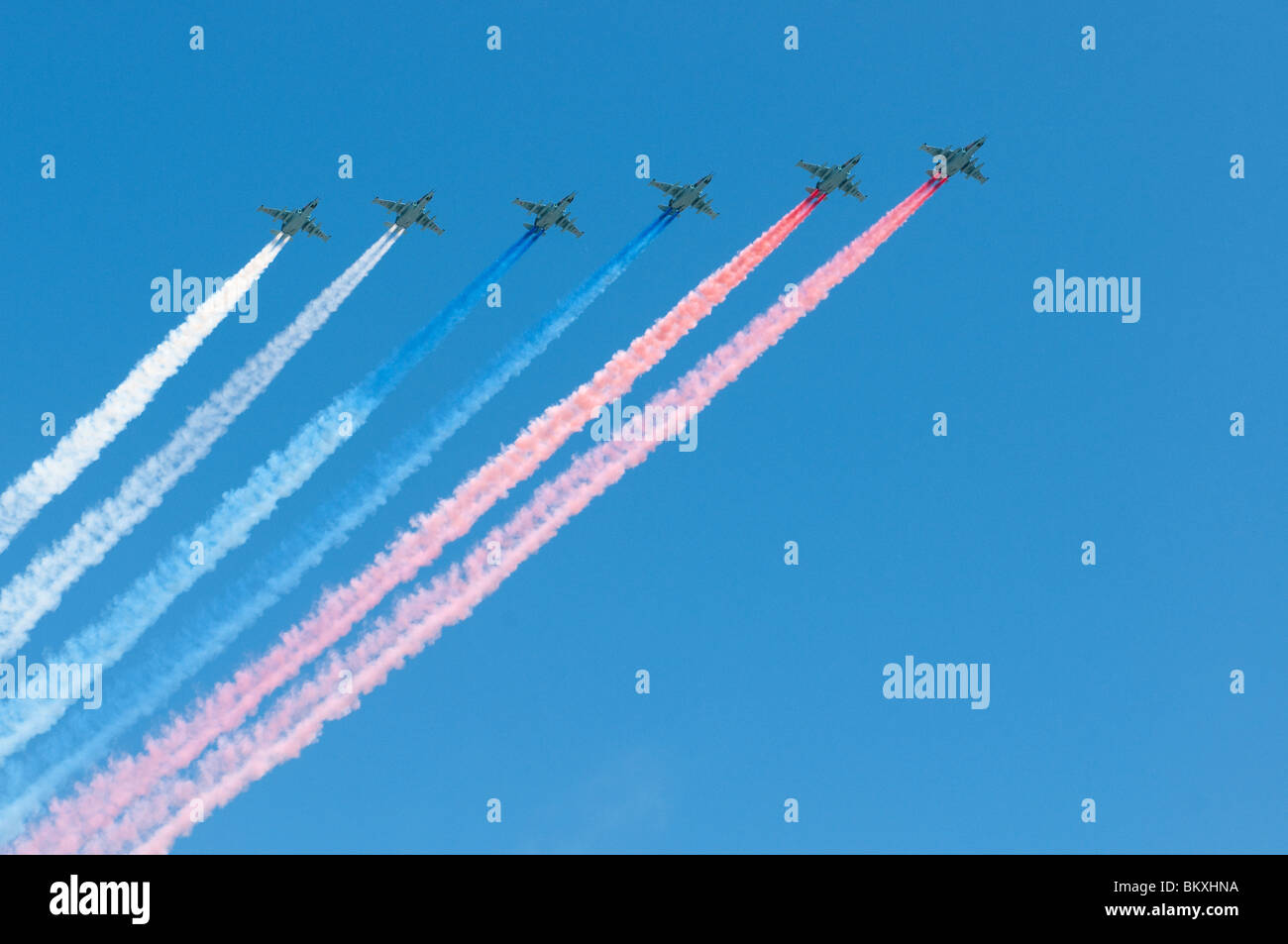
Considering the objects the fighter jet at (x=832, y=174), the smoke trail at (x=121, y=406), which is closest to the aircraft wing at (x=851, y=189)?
the fighter jet at (x=832, y=174)

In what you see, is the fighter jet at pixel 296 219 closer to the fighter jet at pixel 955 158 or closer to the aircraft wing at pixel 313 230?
the aircraft wing at pixel 313 230

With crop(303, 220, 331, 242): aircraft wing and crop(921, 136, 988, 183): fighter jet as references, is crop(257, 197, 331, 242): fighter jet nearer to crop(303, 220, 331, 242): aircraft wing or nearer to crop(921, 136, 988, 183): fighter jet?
crop(303, 220, 331, 242): aircraft wing

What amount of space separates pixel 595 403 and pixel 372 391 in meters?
10.8

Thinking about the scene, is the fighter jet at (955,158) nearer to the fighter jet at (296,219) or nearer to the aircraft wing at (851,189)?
the aircraft wing at (851,189)

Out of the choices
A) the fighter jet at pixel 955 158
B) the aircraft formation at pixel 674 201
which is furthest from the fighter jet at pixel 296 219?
the fighter jet at pixel 955 158

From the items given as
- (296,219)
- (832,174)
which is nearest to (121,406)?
(296,219)

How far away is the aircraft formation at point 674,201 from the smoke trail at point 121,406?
1501mm

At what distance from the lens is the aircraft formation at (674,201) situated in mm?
99125

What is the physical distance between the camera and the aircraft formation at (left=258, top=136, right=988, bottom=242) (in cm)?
9912

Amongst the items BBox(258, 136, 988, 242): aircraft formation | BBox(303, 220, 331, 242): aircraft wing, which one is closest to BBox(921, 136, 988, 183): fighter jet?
BBox(258, 136, 988, 242): aircraft formation

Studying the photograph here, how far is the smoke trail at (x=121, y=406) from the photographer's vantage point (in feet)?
304

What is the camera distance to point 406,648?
92375mm

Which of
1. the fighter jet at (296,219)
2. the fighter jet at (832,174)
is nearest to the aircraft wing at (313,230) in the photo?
the fighter jet at (296,219)

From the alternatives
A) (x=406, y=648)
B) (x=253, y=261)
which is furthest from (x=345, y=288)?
(x=406, y=648)
